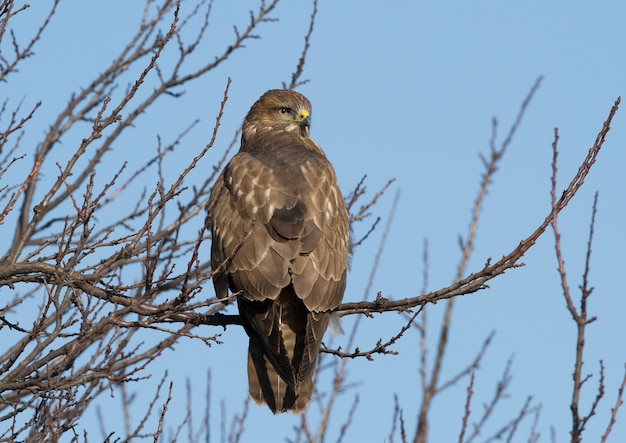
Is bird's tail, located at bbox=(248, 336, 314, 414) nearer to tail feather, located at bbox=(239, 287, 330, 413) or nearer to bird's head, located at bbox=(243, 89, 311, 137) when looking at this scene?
tail feather, located at bbox=(239, 287, 330, 413)

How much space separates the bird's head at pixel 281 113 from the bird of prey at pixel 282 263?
1392 mm

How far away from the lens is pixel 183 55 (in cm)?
921

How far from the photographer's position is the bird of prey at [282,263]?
601 cm

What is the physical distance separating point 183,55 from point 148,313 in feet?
14.9

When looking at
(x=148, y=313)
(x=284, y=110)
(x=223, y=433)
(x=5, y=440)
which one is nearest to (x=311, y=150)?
(x=284, y=110)

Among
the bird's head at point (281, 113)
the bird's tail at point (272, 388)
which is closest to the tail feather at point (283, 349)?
the bird's tail at point (272, 388)

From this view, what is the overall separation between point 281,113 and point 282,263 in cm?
263

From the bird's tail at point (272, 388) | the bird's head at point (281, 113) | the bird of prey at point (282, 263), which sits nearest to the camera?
the bird of prey at point (282, 263)

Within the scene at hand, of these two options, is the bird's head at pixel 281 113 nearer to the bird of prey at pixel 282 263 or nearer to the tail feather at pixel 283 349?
the bird of prey at pixel 282 263

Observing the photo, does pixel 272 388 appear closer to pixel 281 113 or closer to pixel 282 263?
pixel 282 263

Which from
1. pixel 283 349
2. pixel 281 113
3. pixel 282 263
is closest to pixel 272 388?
pixel 283 349

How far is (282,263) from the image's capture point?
6.00m

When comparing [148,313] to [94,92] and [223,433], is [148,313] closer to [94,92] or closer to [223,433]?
[223,433]

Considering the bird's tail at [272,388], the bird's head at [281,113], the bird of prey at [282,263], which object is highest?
the bird's head at [281,113]
